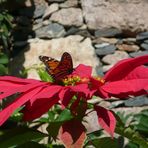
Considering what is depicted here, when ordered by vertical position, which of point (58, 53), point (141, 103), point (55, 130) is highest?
point (55, 130)

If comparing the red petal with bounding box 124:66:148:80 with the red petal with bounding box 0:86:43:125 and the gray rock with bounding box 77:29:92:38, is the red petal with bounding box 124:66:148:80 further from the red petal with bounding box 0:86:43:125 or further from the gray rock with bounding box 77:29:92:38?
the gray rock with bounding box 77:29:92:38

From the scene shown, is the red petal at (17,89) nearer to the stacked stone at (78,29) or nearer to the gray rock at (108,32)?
the stacked stone at (78,29)

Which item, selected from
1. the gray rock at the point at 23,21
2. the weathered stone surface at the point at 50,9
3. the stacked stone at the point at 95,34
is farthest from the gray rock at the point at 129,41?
the gray rock at the point at 23,21

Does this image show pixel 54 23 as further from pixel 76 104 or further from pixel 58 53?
pixel 76 104

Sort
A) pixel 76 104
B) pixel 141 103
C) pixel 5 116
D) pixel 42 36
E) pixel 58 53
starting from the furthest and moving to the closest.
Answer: pixel 42 36 → pixel 58 53 → pixel 141 103 → pixel 76 104 → pixel 5 116

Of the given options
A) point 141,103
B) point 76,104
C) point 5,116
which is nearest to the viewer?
point 5,116

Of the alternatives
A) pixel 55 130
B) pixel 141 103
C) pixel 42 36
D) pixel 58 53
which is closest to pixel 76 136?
pixel 55 130

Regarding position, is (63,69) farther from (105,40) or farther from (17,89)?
(105,40)
